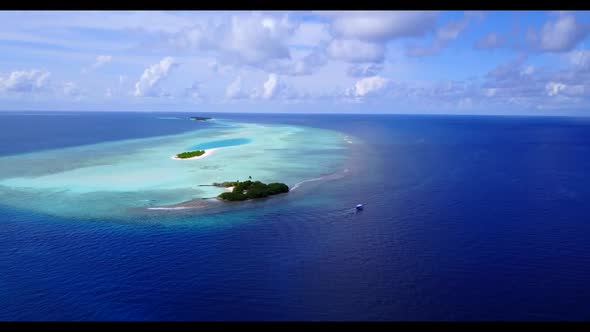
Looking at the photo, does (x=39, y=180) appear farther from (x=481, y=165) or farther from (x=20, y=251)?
(x=481, y=165)

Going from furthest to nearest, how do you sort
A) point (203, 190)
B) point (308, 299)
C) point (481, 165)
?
point (481, 165) < point (203, 190) < point (308, 299)

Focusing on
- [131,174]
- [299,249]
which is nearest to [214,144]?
[131,174]

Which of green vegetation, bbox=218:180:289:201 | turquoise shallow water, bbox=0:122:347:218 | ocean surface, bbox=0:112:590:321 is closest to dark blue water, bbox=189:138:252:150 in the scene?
turquoise shallow water, bbox=0:122:347:218

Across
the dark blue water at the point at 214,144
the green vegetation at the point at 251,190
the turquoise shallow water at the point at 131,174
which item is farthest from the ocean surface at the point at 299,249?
the dark blue water at the point at 214,144

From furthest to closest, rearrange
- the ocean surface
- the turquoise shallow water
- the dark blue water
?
the dark blue water → the turquoise shallow water → the ocean surface

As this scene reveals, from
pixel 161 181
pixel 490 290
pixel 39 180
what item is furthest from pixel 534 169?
pixel 39 180

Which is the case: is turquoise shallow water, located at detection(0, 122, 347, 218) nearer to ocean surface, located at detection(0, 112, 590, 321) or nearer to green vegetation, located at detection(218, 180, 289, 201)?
ocean surface, located at detection(0, 112, 590, 321)
